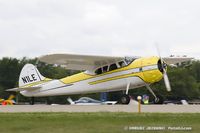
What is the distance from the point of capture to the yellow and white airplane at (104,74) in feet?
80.9

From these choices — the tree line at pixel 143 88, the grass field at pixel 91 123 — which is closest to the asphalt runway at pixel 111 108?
the grass field at pixel 91 123

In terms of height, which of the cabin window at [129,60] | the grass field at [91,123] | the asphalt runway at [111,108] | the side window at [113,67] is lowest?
the grass field at [91,123]

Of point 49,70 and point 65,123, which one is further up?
point 49,70

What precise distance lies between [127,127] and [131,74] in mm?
11592

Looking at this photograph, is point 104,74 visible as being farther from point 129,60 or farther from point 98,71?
point 129,60

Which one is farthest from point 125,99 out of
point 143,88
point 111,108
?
point 143,88

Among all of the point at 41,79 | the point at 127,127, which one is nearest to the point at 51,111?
the point at 127,127

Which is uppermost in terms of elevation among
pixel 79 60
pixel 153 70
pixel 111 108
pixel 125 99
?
pixel 79 60

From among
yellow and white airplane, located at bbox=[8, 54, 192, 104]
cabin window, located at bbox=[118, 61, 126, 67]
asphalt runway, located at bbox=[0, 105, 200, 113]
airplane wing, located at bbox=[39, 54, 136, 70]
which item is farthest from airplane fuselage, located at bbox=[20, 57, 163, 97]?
asphalt runway, located at bbox=[0, 105, 200, 113]

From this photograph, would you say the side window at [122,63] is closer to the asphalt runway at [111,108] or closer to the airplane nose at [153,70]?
the airplane nose at [153,70]

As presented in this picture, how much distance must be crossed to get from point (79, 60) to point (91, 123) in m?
12.8

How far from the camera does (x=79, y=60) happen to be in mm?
27391

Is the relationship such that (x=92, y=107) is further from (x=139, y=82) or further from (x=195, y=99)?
(x=195, y=99)

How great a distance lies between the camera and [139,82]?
25.3m
